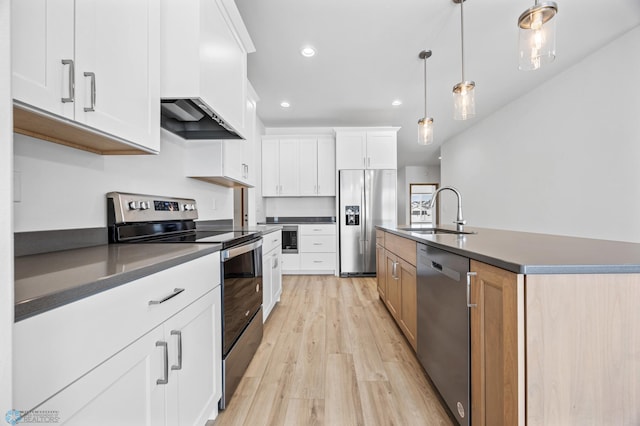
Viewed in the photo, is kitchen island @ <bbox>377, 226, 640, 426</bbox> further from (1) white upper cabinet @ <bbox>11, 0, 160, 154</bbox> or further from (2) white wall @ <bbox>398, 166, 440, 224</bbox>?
(2) white wall @ <bbox>398, 166, 440, 224</bbox>

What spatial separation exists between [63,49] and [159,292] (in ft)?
2.51

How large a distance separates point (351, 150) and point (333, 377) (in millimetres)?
3530

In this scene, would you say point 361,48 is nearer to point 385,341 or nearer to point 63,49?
point 63,49

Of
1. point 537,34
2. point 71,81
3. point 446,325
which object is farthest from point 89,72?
point 537,34

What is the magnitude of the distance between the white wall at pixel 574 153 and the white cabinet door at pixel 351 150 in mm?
2343

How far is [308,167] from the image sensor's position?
187 inches

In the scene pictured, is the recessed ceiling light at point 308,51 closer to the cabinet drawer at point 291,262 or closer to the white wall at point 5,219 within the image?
the white wall at point 5,219

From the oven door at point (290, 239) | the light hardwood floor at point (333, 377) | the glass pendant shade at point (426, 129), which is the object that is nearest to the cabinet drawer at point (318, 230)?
the oven door at point (290, 239)

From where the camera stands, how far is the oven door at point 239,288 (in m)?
1.41

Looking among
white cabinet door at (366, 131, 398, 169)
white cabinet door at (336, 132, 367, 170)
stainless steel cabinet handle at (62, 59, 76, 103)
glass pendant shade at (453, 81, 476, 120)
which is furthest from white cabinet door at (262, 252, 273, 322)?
white cabinet door at (366, 131, 398, 169)

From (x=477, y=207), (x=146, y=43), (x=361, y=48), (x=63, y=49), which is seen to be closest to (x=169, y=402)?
(x=63, y=49)

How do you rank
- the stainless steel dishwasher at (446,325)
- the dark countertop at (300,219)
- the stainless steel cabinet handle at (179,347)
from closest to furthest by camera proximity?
the stainless steel cabinet handle at (179,347) < the stainless steel dishwasher at (446,325) < the dark countertop at (300,219)

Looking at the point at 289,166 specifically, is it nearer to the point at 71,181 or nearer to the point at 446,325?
the point at 71,181

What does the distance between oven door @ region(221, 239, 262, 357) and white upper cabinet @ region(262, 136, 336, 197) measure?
110 inches
